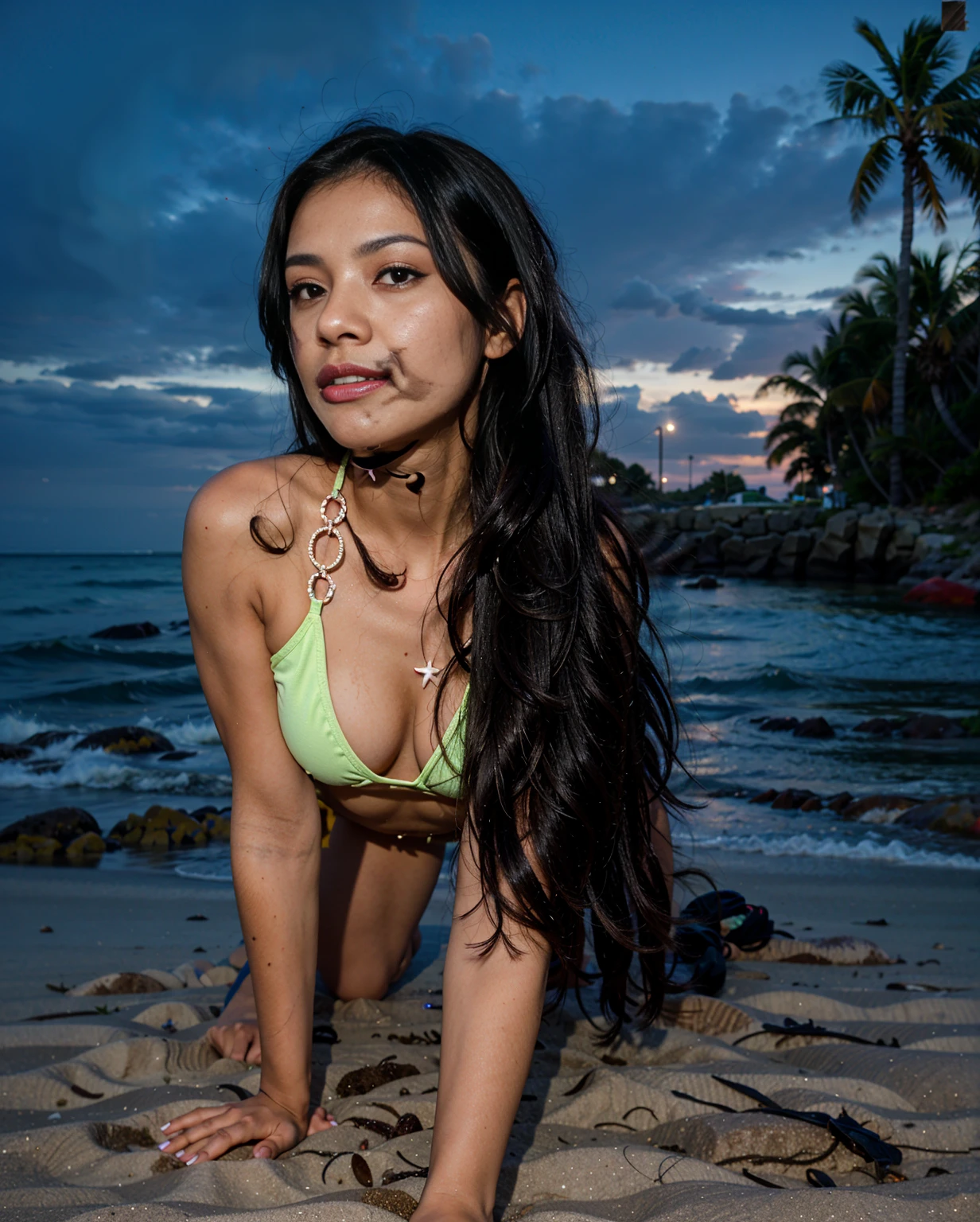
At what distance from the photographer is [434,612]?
7.06 feet

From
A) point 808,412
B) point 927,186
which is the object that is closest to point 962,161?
point 927,186

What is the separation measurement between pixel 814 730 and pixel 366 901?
6503 millimetres

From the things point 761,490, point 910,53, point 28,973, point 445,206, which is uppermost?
point 910,53

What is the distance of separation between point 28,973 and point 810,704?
27.1 ft

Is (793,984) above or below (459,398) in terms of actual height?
below

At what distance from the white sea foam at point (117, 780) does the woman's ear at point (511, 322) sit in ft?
17.7

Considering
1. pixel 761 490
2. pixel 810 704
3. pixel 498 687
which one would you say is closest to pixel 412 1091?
pixel 498 687

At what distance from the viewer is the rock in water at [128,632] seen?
16750 mm

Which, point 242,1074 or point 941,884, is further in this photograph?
point 941,884

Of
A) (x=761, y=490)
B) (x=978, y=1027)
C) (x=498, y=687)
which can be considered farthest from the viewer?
(x=761, y=490)

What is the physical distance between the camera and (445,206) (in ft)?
5.96

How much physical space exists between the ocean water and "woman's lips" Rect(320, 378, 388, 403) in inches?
34.4

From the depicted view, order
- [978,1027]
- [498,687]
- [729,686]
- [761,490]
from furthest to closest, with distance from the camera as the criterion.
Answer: [761,490], [729,686], [978,1027], [498,687]

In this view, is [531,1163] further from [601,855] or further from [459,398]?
[459,398]
